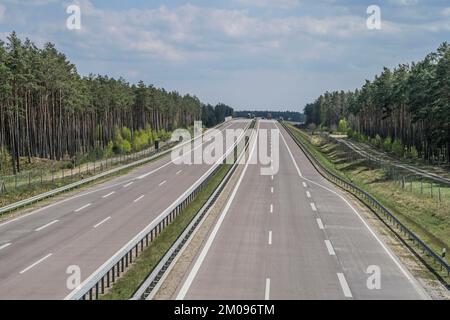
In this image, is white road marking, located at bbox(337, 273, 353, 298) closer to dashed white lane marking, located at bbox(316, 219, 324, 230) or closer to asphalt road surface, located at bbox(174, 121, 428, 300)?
asphalt road surface, located at bbox(174, 121, 428, 300)

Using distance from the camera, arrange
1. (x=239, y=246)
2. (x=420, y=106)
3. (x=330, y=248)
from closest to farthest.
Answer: (x=239, y=246)
(x=330, y=248)
(x=420, y=106)

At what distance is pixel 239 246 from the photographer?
2875cm

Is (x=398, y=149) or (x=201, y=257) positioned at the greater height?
(x=201, y=257)

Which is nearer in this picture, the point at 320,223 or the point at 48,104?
the point at 320,223

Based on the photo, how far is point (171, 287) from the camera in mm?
21453

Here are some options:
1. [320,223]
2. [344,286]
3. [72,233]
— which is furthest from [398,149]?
[344,286]

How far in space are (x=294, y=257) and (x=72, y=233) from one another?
479 inches

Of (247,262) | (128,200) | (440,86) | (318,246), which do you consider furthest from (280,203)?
(440,86)

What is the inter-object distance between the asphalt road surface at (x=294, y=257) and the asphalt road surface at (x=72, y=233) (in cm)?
456

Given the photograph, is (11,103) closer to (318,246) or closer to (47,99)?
(47,99)

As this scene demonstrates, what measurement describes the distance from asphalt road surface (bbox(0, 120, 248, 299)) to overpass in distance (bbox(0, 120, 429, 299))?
44 mm

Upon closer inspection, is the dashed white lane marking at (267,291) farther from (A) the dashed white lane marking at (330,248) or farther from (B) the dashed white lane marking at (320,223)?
(B) the dashed white lane marking at (320,223)

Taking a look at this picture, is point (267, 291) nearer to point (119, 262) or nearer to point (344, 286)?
point (344, 286)


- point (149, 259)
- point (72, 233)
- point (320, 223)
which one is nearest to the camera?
point (149, 259)
